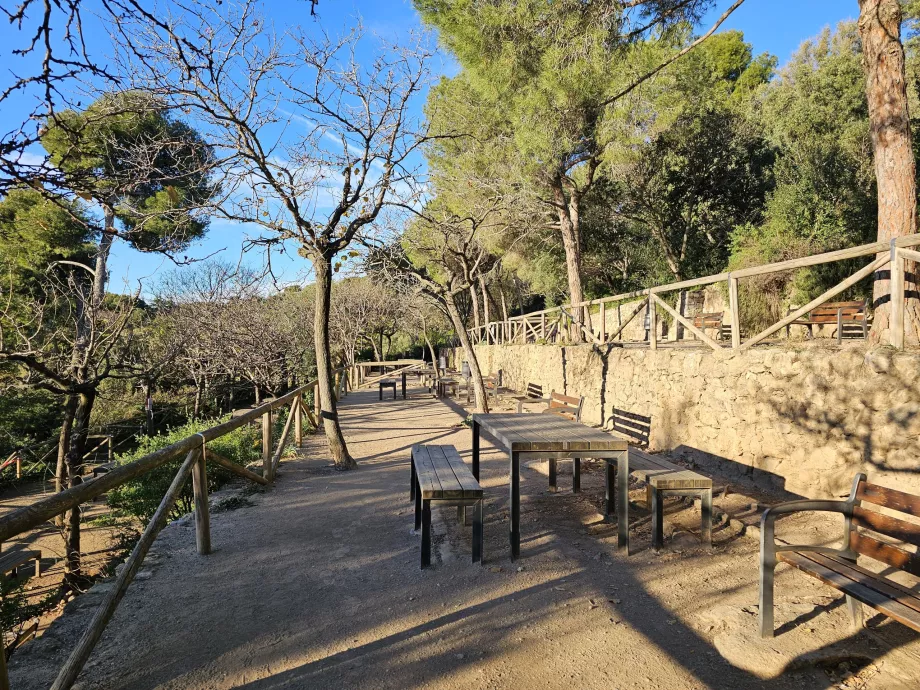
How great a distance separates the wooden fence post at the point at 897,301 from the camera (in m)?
3.81

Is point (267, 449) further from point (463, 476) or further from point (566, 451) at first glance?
point (566, 451)

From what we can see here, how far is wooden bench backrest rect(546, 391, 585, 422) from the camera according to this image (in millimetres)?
6547

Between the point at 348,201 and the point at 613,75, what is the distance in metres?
5.26

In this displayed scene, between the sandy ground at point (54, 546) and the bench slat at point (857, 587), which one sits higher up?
the bench slat at point (857, 587)

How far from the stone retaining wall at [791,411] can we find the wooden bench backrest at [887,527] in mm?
1451

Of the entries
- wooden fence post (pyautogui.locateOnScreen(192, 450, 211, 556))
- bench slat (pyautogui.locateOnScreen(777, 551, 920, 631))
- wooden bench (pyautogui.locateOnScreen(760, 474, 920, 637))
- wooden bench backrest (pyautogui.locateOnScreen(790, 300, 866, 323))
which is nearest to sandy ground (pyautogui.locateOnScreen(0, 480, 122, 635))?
wooden fence post (pyautogui.locateOnScreen(192, 450, 211, 556))

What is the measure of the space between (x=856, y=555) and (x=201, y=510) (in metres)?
3.99

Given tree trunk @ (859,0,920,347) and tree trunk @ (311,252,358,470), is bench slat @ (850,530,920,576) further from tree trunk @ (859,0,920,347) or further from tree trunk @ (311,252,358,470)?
tree trunk @ (311,252,358,470)

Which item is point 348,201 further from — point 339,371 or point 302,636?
point 339,371

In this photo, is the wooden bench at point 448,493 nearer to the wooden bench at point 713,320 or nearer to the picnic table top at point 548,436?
the picnic table top at point 548,436

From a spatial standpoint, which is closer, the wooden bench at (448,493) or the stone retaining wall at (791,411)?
the wooden bench at (448,493)

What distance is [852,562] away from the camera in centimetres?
266

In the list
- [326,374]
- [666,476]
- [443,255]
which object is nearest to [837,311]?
[666,476]

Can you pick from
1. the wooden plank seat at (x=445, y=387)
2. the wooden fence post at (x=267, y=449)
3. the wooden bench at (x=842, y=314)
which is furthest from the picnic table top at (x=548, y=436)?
the wooden plank seat at (x=445, y=387)
